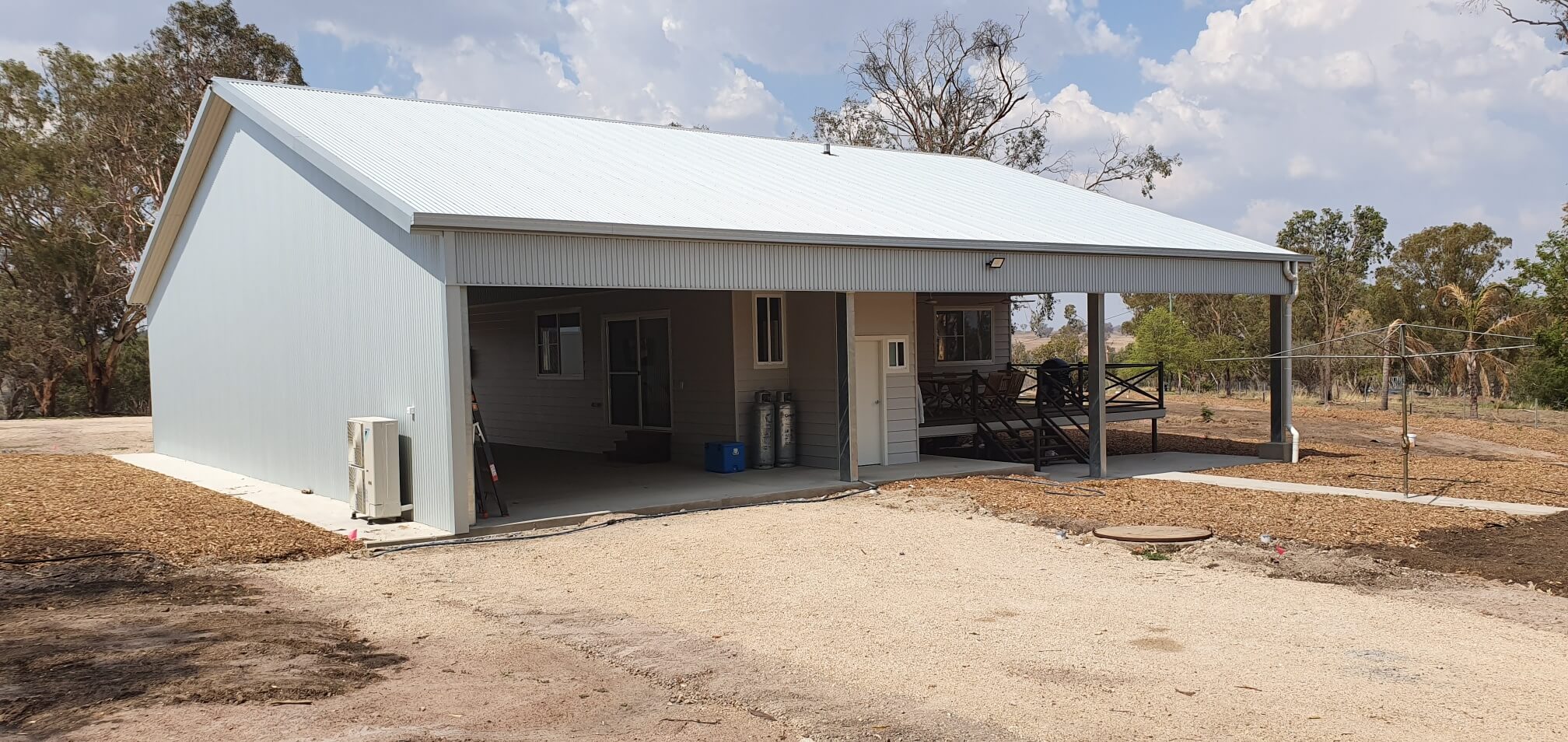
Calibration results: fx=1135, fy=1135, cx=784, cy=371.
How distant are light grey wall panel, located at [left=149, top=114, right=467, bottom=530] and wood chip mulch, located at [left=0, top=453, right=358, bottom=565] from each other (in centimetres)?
102

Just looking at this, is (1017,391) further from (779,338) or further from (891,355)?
(779,338)

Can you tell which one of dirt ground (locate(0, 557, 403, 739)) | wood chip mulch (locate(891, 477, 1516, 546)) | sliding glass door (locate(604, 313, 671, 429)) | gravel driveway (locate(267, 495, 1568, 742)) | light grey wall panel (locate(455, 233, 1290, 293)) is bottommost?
gravel driveway (locate(267, 495, 1568, 742))

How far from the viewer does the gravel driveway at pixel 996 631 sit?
202 inches

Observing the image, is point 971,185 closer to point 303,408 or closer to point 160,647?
point 303,408

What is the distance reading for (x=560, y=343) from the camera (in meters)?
18.7

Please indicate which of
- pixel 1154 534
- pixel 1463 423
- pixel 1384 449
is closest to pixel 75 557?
pixel 1154 534

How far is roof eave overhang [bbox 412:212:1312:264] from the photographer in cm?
994

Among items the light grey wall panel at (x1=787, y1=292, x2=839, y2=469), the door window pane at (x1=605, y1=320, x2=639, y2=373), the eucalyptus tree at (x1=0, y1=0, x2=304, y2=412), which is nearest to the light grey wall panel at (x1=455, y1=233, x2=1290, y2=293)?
the light grey wall panel at (x1=787, y1=292, x2=839, y2=469)

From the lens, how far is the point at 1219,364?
3688cm

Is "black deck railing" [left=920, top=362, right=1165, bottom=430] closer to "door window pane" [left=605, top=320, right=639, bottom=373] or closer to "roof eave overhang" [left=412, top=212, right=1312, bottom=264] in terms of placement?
"roof eave overhang" [left=412, top=212, right=1312, bottom=264]

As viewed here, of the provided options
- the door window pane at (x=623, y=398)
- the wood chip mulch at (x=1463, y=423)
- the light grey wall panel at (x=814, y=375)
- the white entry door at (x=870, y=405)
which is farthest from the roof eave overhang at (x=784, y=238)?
the wood chip mulch at (x=1463, y=423)

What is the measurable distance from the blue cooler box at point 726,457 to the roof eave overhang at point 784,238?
339 centimetres

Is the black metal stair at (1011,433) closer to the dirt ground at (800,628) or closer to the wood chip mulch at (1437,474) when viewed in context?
the wood chip mulch at (1437,474)

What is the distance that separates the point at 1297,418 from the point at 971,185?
10676 mm
